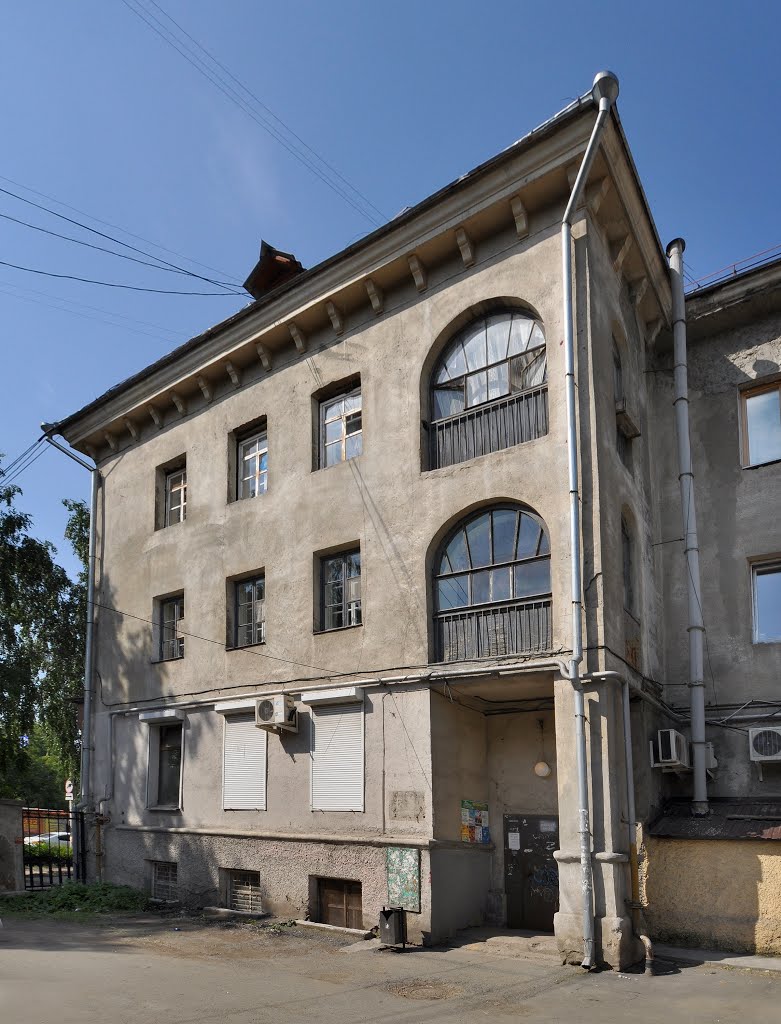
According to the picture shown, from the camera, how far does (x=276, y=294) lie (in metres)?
18.3

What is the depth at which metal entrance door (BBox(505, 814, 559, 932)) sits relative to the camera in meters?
14.5

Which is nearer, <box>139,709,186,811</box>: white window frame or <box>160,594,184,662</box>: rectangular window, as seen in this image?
<box>139,709,186,811</box>: white window frame

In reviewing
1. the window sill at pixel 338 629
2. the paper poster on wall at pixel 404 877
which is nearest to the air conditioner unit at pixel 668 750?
the paper poster on wall at pixel 404 877

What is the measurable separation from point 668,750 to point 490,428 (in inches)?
232

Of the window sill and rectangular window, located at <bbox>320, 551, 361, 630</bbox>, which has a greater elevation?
rectangular window, located at <bbox>320, 551, 361, 630</bbox>

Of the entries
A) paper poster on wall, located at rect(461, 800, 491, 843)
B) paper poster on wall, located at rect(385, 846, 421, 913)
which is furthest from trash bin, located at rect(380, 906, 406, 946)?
paper poster on wall, located at rect(461, 800, 491, 843)

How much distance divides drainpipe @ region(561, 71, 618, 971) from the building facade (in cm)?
25

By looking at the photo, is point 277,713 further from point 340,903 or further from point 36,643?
point 36,643

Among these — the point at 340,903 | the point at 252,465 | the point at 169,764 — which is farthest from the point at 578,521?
the point at 169,764

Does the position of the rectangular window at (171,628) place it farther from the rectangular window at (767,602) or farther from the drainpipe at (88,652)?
the rectangular window at (767,602)

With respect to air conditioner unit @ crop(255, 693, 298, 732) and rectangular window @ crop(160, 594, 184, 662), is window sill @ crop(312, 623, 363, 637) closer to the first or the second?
air conditioner unit @ crop(255, 693, 298, 732)

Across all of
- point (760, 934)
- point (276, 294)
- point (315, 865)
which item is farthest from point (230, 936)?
point (276, 294)

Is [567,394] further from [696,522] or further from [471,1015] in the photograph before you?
[471,1015]

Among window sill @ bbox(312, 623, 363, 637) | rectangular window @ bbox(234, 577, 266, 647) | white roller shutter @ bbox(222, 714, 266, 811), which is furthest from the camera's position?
rectangular window @ bbox(234, 577, 266, 647)
